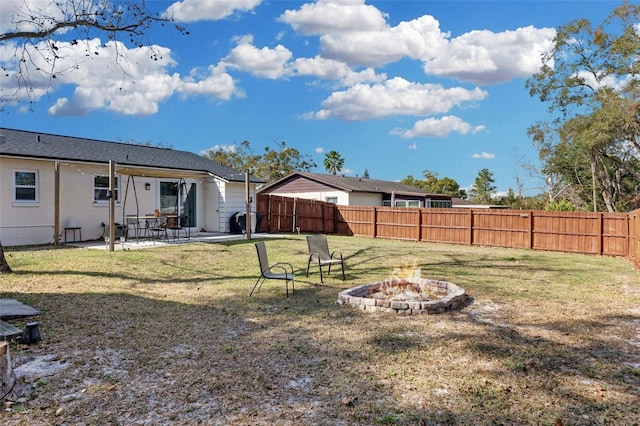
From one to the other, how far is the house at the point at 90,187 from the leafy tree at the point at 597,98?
2007 cm

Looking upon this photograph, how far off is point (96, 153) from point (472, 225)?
1551cm

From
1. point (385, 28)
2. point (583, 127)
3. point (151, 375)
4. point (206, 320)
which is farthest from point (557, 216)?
point (151, 375)

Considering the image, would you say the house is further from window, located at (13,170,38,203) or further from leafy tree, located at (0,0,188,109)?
leafy tree, located at (0,0,188,109)

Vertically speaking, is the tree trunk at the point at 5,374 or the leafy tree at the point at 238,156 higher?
the leafy tree at the point at 238,156

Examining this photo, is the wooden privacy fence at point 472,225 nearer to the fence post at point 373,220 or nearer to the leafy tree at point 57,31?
the fence post at point 373,220

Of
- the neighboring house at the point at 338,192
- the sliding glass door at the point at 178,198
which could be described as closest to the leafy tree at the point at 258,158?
the neighboring house at the point at 338,192

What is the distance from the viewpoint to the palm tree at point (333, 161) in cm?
4544

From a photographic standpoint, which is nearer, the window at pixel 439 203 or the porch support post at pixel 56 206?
the porch support post at pixel 56 206

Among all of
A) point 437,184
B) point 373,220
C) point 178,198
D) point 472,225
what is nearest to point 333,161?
point 437,184

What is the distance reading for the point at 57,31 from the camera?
28.3ft

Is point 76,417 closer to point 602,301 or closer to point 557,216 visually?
point 602,301

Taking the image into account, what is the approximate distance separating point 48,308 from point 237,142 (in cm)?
3778

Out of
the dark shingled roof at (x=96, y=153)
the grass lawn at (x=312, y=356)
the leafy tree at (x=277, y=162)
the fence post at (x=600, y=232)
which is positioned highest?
the leafy tree at (x=277, y=162)

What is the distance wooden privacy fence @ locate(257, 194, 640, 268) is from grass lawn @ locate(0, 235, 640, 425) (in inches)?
Answer: 296
